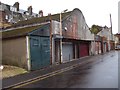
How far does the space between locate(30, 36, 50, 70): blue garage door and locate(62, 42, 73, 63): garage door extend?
22.6 ft

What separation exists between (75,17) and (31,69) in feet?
50.3

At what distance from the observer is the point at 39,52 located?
71.9ft

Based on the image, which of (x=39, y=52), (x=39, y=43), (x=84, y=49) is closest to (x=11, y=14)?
(x=84, y=49)

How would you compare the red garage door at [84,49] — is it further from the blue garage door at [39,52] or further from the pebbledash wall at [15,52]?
the pebbledash wall at [15,52]

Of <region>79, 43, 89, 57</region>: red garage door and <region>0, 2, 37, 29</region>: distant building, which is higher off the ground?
<region>0, 2, 37, 29</region>: distant building

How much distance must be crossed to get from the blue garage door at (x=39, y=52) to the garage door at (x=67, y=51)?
6896 millimetres

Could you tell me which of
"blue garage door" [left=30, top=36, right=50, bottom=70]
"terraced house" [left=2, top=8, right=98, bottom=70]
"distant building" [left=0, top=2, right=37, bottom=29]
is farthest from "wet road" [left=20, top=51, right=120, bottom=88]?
"distant building" [left=0, top=2, right=37, bottom=29]

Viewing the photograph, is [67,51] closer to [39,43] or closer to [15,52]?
[39,43]

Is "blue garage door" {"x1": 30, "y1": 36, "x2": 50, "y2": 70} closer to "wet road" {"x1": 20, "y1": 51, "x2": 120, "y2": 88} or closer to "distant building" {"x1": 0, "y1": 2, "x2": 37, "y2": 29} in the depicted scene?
"wet road" {"x1": 20, "y1": 51, "x2": 120, "y2": 88}

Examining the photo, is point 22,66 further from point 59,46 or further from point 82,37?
point 82,37

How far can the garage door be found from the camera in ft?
101

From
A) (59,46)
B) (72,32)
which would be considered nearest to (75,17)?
(72,32)

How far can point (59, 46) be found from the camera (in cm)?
2775

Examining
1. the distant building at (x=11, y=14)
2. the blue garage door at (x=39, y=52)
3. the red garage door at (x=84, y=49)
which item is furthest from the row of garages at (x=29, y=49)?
the distant building at (x=11, y=14)
